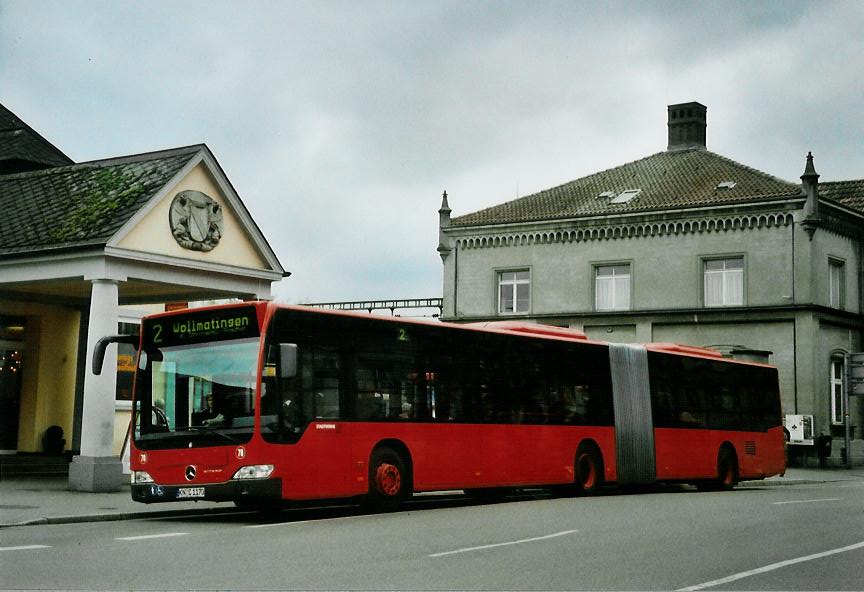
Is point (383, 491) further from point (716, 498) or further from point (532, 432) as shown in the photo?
point (716, 498)

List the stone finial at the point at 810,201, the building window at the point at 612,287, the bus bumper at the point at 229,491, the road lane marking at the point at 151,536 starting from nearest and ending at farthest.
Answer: the road lane marking at the point at 151,536 → the bus bumper at the point at 229,491 → the stone finial at the point at 810,201 → the building window at the point at 612,287

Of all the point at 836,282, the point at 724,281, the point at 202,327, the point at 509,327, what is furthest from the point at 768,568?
the point at 836,282

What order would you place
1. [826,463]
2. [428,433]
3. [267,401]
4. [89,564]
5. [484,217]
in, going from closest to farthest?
[89,564] → [267,401] → [428,433] → [826,463] → [484,217]

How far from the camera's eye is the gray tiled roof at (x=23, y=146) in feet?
105

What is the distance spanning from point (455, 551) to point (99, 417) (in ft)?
36.4

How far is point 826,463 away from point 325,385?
98.7ft

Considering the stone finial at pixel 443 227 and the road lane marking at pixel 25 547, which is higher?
the stone finial at pixel 443 227

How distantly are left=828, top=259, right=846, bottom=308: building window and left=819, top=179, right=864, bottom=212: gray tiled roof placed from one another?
5.08m

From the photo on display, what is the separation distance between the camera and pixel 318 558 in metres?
11.8

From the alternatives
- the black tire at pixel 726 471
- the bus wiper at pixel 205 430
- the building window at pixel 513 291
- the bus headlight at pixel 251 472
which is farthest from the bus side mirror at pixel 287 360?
the building window at pixel 513 291

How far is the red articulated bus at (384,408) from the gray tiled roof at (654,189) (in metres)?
20.2

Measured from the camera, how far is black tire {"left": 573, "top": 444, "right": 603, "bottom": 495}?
2375 cm

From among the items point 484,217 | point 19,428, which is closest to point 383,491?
point 19,428

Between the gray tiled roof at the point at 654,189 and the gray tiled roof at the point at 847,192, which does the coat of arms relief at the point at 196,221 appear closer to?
the gray tiled roof at the point at 654,189
